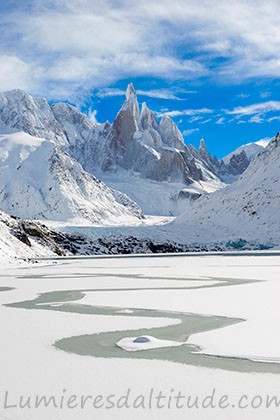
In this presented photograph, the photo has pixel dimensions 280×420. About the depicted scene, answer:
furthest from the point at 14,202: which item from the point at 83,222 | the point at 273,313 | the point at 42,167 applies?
the point at 273,313

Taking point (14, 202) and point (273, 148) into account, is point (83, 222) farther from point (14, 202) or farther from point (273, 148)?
point (273, 148)

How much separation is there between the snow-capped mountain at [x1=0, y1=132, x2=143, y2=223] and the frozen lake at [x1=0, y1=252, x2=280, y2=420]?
149 metres

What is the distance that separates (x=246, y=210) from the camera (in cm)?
12250

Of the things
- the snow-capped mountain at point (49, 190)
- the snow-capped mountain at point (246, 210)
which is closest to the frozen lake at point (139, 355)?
the snow-capped mountain at point (246, 210)

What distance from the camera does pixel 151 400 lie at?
751 centimetres

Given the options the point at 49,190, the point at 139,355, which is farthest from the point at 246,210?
the point at 139,355

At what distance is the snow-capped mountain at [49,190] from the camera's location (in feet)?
559

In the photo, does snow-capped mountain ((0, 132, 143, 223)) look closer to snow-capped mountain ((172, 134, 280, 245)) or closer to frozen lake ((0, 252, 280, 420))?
snow-capped mountain ((172, 134, 280, 245))

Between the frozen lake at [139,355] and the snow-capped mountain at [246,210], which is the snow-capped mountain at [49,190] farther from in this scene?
the frozen lake at [139,355]

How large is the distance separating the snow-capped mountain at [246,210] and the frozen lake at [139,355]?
92093mm

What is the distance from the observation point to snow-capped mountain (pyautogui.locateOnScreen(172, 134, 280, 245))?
371 feet

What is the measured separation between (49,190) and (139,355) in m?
169

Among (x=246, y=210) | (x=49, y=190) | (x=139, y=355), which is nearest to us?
(x=139, y=355)

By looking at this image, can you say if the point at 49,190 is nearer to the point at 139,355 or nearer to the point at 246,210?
the point at 246,210
